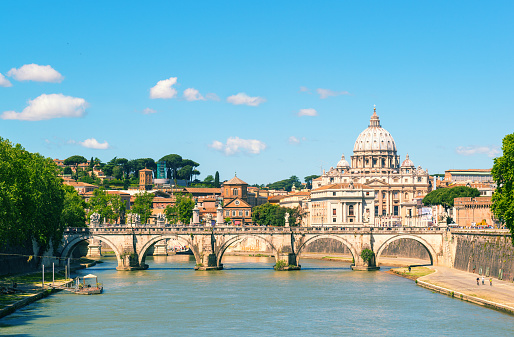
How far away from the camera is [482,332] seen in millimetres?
46000

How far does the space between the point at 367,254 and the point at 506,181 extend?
2502 centimetres

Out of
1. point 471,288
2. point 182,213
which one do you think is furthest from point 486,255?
point 182,213

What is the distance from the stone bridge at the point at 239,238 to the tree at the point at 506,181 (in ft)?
70.7

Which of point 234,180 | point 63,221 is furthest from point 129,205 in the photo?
point 63,221

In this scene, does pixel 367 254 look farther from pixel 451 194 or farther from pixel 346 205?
pixel 346 205

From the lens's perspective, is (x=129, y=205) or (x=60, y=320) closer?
(x=60, y=320)

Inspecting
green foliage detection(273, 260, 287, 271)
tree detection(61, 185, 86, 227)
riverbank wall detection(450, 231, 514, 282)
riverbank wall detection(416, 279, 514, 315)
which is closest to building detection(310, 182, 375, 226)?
tree detection(61, 185, 86, 227)

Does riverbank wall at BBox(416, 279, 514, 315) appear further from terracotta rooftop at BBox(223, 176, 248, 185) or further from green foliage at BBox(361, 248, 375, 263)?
terracotta rooftop at BBox(223, 176, 248, 185)

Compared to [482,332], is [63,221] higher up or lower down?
higher up

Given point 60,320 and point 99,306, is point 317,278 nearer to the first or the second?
point 99,306

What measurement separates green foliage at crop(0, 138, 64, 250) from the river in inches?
236

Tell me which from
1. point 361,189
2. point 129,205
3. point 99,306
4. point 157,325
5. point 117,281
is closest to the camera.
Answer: point 157,325

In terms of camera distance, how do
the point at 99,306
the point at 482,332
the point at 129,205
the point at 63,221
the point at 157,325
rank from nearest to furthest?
the point at 482,332 < the point at 157,325 < the point at 99,306 < the point at 63,221 < the point at 129,205

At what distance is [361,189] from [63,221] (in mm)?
87581
